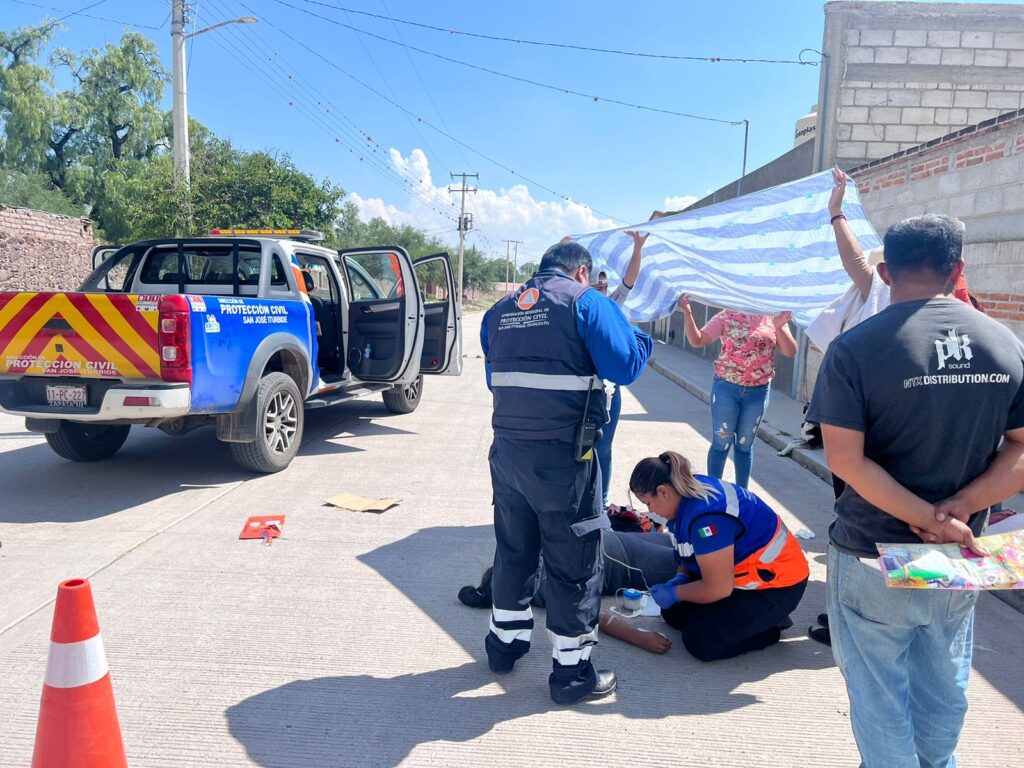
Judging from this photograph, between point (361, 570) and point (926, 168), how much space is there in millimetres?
7411

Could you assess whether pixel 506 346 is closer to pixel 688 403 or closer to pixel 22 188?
pixel 688 403

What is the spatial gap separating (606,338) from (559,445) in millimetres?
474

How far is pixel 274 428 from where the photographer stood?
628cm

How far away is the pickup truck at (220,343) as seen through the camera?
5.16 meters

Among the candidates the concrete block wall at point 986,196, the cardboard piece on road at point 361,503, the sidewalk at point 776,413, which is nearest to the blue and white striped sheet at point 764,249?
the sidewalk at point 776,413

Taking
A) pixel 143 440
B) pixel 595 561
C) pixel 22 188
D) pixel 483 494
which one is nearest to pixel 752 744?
pixel 595 561

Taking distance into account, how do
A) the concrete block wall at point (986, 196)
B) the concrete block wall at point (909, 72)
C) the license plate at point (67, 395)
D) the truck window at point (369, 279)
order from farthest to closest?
the concrete block wall at point (909, 72) < the truck window at point (369, 279) < the concrete block wall at point (986, 196) < the license plate at point (67, 395)

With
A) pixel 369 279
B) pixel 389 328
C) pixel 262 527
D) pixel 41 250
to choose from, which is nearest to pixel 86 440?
pixel 262 527

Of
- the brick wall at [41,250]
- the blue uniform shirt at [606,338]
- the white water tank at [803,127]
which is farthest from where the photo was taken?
the white water tank at [803,127]

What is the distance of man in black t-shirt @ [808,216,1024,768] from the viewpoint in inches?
73.7

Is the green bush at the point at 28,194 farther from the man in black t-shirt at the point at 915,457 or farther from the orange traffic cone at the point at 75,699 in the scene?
the man in black t-shirt at the point at 915,457

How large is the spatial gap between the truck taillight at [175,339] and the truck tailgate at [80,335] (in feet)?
0.18

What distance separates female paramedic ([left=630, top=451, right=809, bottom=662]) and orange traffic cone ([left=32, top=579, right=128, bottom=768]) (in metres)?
2.23

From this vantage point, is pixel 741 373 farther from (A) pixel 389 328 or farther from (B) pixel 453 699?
(A) pixel 389 328
